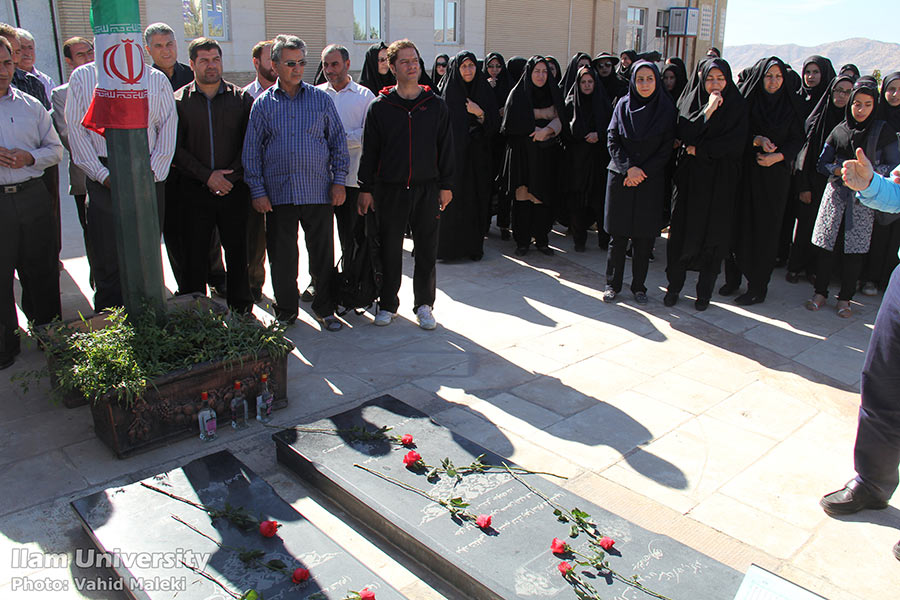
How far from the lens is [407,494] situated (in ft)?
9.73

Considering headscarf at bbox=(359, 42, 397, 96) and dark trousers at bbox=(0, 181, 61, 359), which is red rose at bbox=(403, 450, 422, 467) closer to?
dark trousers at bbox=(0, 181, 61, 359)

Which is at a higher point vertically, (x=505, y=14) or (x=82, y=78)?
(x=505, y=14)

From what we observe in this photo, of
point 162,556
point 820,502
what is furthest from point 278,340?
point 820,502

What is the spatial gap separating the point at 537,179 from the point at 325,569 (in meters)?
5.02

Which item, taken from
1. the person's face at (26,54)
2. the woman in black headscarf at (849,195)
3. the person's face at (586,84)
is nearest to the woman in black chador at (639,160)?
the person's face at (586,84)

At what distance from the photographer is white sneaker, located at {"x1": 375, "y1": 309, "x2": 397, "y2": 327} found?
5.30m

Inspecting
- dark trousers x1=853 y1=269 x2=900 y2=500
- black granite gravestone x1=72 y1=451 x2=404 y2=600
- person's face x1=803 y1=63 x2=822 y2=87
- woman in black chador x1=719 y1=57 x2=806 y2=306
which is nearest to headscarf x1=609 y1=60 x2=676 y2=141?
woman in black chador x1=719 y1=57 x2=806 y2=306

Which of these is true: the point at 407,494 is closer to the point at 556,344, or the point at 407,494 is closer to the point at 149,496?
the point at 149,496

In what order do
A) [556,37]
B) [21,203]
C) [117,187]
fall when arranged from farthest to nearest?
[556,37] → [21,203] → [117,187]

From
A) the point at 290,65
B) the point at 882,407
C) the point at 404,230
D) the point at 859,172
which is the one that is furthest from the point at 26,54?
the point at 882,407

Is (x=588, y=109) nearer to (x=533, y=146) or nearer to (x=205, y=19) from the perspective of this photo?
(x=533, y=146)

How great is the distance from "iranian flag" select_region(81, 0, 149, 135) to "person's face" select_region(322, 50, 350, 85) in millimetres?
2032

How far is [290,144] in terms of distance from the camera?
15.6 ft

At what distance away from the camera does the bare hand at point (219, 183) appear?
4.75m
